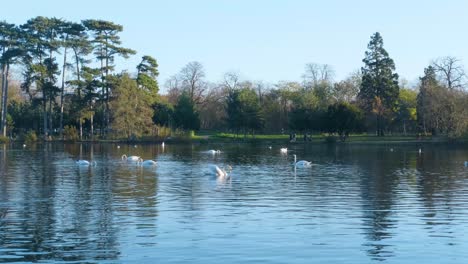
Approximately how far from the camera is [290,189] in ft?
90.4

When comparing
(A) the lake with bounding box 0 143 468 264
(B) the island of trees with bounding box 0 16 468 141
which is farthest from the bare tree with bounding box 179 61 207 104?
(A) the lake with bounding box 0 143 468 264

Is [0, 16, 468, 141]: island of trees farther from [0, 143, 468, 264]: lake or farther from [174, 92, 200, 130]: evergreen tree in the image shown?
[0, 143, 468, 264]: lake

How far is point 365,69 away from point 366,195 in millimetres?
75604

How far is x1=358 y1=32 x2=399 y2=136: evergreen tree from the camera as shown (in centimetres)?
9356

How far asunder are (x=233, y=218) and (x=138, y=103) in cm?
7129

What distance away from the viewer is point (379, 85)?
9588cm

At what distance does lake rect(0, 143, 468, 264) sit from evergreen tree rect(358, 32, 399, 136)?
60426mm

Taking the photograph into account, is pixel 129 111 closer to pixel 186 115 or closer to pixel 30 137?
pixel 30 137

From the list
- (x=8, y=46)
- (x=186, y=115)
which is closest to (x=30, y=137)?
(x=8, y=46)

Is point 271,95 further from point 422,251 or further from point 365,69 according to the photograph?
point 422,251

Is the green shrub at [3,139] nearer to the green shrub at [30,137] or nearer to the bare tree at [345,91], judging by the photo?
the green shrub at [30,137]

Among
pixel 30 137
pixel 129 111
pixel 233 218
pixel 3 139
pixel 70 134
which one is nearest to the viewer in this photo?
pixel 233 218

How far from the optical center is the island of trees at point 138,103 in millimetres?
85375

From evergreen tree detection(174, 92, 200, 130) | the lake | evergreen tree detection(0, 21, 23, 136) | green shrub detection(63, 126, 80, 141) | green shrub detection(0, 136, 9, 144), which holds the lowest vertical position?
the lake
